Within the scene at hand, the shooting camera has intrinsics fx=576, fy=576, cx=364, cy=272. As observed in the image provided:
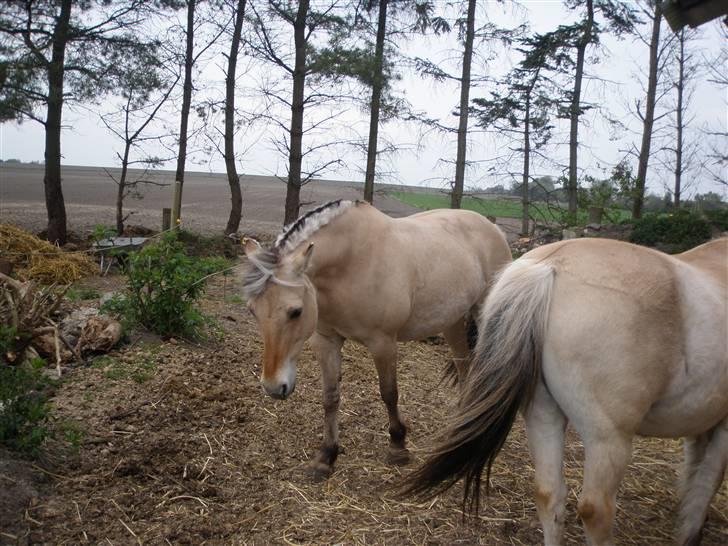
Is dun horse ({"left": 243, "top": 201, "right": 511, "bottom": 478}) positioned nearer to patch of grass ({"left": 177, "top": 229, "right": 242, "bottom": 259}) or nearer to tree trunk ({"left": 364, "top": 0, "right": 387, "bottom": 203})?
tree trunk ({"left": 364, "top": 0, "right": 387, "bottom": 203})

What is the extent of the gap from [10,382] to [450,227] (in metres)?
3.24

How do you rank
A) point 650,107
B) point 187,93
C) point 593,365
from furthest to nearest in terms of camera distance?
point 650,107, point 187,93, point 593,365

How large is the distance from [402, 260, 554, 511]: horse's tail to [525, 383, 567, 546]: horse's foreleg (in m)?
0.07

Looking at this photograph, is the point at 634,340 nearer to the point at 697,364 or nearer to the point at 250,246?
the point at 697,364

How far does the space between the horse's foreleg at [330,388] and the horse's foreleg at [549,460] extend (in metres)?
1.70

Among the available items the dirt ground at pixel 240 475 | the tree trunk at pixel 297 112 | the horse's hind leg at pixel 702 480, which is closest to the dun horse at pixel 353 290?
the dirt ground at pixel 240 475

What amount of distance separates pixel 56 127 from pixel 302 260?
963cm

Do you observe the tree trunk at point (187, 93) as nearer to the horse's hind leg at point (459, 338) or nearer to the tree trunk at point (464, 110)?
the tree trunk at point (464, 110)

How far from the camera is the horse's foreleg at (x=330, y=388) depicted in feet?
12.3

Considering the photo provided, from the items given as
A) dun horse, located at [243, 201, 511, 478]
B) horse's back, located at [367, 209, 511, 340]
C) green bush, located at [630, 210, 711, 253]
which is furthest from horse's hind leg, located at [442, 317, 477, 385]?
green bush, located at [630, 210, 711, 253]

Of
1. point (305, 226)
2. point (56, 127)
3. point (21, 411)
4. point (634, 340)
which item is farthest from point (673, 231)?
point (56, 127)

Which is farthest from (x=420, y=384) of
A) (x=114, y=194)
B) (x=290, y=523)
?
(x=114, y=194)

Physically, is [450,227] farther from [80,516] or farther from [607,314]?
[80,516]

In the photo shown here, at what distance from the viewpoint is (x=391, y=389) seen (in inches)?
151
